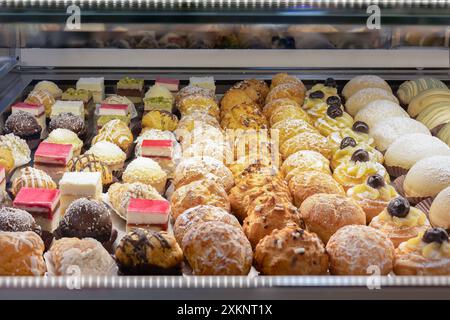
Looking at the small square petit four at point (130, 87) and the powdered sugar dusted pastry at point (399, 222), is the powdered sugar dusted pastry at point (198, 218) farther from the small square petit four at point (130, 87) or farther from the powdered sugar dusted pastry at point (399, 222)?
the small square petit four at point (130, 87)

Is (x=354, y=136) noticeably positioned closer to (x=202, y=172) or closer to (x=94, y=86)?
(x=202, y=172)

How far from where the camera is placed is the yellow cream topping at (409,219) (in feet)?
8.62

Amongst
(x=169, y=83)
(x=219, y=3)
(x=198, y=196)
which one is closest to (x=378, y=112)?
(x=169, y=83)

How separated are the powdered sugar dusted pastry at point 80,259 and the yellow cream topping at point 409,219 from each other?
1.06 m

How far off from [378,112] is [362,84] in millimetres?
303

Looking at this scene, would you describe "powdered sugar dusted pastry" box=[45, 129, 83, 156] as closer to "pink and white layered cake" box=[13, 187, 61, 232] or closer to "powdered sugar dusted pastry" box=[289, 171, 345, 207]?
"pink and white layered cake" box=[13, 187, 61, 232]

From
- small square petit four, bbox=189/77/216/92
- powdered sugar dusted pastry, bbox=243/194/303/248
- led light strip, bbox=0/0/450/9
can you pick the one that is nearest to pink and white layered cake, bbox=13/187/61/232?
powdered sugar dusted pastry, bbox=243/194/303/248

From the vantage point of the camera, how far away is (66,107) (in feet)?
12.1

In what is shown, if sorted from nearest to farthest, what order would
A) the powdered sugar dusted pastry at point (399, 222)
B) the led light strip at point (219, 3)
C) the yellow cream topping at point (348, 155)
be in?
1. the led light strip at point (219, 3)
2. the powdered sugar dusted pastry at point (399, 222)
3. the yellow cream topping at point (348, 155)

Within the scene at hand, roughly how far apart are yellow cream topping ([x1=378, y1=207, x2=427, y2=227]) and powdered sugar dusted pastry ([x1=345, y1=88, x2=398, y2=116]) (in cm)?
126

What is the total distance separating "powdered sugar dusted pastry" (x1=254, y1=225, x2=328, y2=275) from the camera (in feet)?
7.54

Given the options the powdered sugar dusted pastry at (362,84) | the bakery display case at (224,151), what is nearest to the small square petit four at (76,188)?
the bakery display case at (224,151)

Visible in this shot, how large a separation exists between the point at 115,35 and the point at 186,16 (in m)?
0.44
